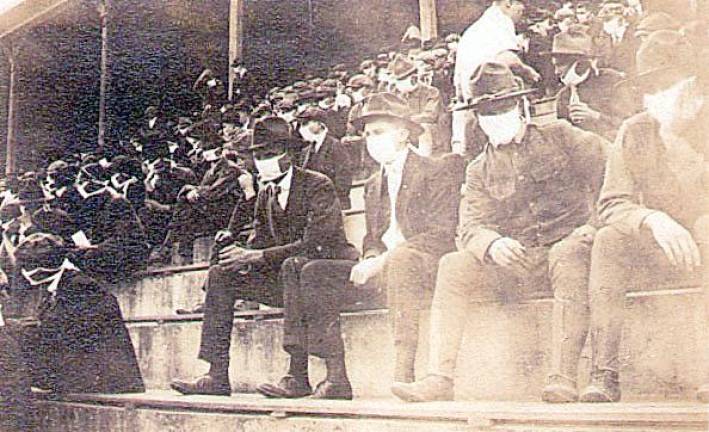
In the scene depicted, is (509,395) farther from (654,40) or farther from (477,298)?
(654,40)

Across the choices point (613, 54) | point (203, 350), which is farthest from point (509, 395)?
point (203, 350)

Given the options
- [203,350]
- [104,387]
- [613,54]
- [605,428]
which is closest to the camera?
[605,428]

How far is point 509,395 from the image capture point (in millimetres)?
3512

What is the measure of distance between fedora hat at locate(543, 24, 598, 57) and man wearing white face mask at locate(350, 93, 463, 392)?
628mm

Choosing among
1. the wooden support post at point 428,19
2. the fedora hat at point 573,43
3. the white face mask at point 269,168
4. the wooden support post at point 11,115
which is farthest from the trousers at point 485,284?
the wooden support post at point 11,115

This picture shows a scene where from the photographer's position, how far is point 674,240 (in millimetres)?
3211

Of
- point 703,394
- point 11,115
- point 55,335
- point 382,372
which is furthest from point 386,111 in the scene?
point 11,115

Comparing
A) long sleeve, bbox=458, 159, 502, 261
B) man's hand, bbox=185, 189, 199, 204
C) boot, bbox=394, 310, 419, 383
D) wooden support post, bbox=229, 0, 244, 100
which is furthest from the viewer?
man's hand, bbox=185, 189, 199, 204

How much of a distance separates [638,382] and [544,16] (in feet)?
5.08

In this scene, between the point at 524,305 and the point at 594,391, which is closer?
the point at 594,391

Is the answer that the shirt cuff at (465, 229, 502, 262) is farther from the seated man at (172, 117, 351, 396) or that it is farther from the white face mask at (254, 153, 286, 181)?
the white face mask at (254, 153, 286, 181)

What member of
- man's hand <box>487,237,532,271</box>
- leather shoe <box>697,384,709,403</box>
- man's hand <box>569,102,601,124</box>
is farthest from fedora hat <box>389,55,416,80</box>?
leather shoe <box>697,384,709,403</box>

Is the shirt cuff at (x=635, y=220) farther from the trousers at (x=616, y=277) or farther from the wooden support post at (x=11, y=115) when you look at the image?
the wooden support post at (x=11, y=115)

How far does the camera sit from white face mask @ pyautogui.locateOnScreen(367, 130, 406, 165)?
4.11 meters
